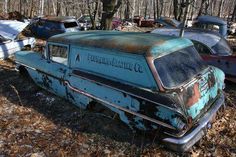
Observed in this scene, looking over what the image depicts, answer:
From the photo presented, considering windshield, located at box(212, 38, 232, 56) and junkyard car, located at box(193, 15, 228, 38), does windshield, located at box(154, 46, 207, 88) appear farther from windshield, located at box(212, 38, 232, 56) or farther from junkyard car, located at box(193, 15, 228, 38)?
junkyard car, located at box(193, 15, 228, 38)

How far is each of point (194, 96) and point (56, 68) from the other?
10.7 ft

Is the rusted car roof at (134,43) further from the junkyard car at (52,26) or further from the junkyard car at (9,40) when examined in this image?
the junkyard car at (52,26)

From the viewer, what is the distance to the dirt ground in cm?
523

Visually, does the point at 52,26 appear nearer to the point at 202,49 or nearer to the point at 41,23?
the point at 41,23

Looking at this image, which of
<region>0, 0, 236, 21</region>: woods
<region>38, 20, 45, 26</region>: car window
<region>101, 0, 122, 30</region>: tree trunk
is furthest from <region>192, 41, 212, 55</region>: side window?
<region>38, 20, 45, 26</region>: car window

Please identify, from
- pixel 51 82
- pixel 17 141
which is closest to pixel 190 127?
pixel 17 141

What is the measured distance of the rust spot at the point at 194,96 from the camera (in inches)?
195

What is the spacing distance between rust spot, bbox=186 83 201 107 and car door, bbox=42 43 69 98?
2836 millimetres

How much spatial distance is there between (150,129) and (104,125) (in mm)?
1243

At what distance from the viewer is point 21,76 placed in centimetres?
902

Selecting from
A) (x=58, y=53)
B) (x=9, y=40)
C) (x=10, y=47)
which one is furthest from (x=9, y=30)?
(x=58, y=53)

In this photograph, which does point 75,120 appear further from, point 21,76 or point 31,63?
point 21,76

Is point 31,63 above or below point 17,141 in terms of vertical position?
above

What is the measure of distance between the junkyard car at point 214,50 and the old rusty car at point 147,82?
195cm
